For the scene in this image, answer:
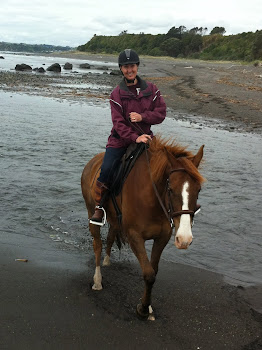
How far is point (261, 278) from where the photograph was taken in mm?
6199

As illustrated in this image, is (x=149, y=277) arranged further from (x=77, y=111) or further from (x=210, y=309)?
(x=77, y=111)

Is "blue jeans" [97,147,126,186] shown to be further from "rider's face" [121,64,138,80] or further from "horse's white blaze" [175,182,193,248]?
"horse's white blaze" [175,182,193,248]

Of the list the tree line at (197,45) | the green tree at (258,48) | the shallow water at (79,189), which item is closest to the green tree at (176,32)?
the tree line at (197,45)

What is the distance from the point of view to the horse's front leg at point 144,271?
4.52 meters

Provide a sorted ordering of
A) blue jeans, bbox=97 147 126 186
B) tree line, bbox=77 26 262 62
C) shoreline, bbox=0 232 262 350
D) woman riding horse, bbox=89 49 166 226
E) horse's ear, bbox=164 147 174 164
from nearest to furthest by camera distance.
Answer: horse's ear, bbox=164 147 174 164 < shoreline, bbox=0 232 262 350 < woman riding horse, bbox=89 49 166 226 < blue jeans, bbox=97 147 126 186 < tree line, bbox=77 26 262 62

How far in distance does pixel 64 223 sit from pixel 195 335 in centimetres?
416

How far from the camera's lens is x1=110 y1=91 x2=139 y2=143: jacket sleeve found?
16.1ft

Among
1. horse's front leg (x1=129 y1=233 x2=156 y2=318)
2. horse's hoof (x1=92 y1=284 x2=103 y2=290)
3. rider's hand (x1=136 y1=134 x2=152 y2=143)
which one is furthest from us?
horse's hoof (x1=92 y1=284 x2=103 y2=290)

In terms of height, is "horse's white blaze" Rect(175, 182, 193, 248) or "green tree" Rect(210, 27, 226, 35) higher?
"green tree" Rect(210, 27, 226, 35)

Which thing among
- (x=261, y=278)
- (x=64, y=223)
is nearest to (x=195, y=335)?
(x=261, y=278)

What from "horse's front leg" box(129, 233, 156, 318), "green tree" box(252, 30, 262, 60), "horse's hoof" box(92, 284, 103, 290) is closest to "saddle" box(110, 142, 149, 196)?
"horse's front leg" box(129, 233, 156, 318)

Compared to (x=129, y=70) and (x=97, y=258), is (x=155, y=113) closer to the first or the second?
(x=129, y=70)

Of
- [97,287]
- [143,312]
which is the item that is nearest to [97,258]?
[97,287]

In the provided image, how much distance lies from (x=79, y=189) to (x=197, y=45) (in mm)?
130811
